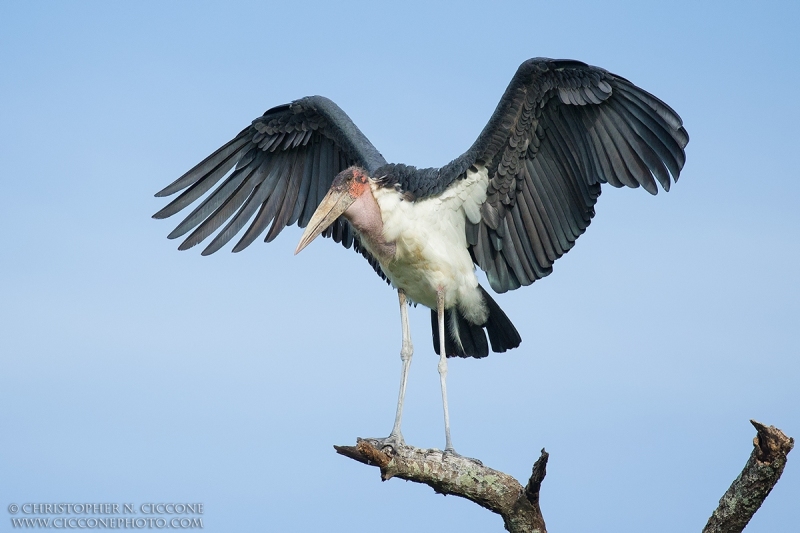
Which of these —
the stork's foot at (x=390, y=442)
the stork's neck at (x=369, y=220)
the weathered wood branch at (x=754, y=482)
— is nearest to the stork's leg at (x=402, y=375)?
the stork's foot at (x=390, y=442)

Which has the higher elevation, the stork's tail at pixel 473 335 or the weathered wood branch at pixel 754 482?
the stork's tail at pixel 473 335

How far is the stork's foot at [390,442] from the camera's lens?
6.46 m

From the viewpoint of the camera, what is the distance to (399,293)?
25.0 ft

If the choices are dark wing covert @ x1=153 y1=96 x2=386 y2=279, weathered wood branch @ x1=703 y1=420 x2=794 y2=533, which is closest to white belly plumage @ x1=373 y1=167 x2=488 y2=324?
dark wing covert @ x1=153 y1=96 x2=386 y2=279

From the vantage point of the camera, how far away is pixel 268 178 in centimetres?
877

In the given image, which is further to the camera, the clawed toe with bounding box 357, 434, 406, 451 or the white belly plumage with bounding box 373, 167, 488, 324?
the white belly plumage with bounding box 373, 167, 488, 324

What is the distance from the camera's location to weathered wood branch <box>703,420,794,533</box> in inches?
210

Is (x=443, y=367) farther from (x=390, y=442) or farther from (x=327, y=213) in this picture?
(x=327, y=213)

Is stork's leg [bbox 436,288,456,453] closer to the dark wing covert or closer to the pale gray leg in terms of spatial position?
the pale gray leg

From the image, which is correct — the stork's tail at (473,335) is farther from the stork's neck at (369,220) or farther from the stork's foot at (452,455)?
the stork's foot at (452,455)

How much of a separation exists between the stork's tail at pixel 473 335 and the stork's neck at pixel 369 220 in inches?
31.6

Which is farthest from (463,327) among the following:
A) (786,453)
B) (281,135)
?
(786,453)

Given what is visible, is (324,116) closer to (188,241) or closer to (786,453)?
(188,241)

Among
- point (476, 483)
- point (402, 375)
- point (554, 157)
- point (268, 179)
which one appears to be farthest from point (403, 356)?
point (268, 179)
